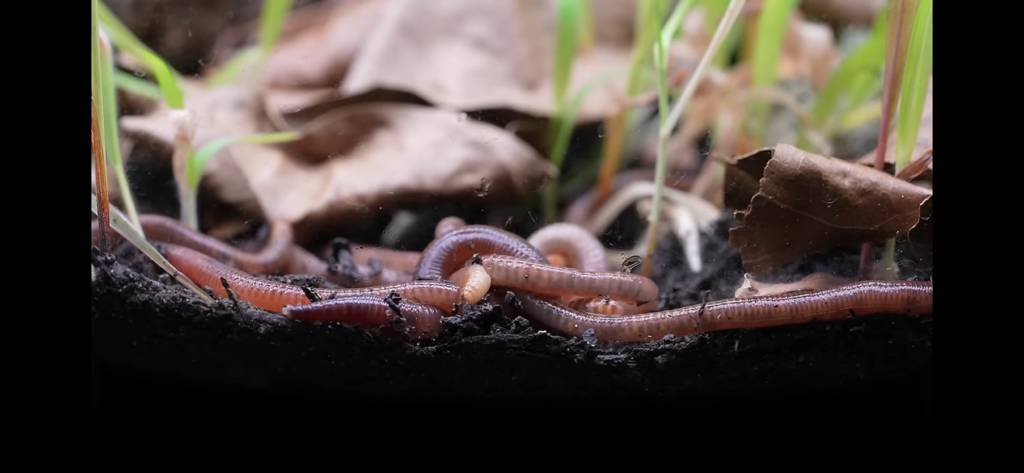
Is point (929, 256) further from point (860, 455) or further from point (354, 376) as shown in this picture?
point (354, 376)

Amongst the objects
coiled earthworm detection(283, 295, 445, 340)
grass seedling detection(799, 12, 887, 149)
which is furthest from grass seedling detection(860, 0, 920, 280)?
coiled earthworm detection(283, 295, 445, 340)

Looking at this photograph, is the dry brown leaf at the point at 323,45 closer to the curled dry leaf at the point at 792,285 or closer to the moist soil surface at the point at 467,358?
the moist soil surface at the point at 467,358

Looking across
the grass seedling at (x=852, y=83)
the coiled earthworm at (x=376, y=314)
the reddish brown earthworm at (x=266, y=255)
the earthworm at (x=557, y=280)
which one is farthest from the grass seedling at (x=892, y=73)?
the reddish brown earthworm at (x=266, y=255)

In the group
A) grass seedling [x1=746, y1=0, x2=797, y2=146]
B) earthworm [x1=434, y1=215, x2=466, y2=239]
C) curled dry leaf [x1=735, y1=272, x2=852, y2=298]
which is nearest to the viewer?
curled dry leaf [x1=735, y1=272, x2=852, y2=298]

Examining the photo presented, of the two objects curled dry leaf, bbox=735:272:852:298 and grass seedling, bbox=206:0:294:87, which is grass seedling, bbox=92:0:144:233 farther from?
curled dry leaf, bbox=735:272:852:298

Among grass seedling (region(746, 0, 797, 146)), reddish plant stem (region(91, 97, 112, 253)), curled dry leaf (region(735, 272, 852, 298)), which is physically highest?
grass seedling (region(746, 0, 797, 146))

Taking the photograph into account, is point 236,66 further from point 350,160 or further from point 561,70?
point 561,70

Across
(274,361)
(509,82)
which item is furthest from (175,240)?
(509,82)
